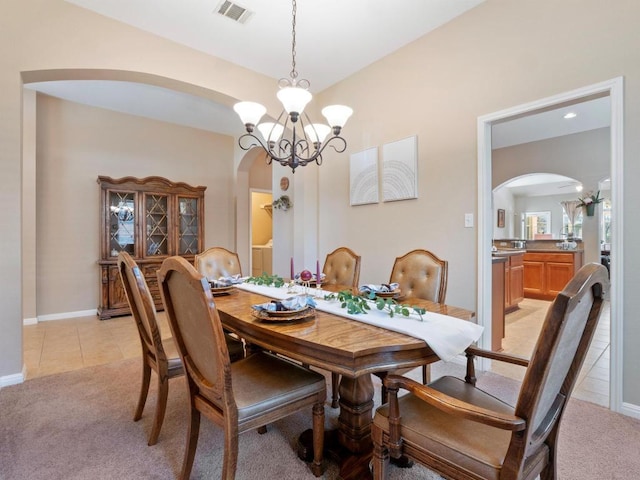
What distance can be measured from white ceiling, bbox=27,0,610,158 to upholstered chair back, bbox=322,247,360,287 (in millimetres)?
2012

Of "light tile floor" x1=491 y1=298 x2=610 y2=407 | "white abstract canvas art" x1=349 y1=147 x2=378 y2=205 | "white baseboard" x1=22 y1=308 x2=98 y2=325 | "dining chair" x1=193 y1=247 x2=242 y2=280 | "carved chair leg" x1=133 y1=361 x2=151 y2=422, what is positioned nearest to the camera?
"carved chair leg" x1=133 y1=361 x2=151 y2=422

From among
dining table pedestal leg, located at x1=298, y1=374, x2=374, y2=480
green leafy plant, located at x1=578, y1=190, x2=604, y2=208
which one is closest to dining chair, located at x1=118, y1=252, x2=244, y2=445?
dining table pedestal leg, located at x1=298, y1=374, x2=374, y2=480

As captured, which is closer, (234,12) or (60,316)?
(234,12)

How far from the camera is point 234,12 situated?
106 inches

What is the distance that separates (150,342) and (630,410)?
2.91m

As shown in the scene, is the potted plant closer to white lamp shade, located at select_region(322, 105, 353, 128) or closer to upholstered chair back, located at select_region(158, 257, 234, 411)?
white lamp shade, located at select_region(322, 105, 353, 128)

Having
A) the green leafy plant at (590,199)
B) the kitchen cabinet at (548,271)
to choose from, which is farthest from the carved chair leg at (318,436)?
the green leafy plant at (590,199)

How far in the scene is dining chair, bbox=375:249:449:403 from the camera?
6.91 feet

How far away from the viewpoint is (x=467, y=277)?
2.76 m

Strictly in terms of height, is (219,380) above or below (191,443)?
above

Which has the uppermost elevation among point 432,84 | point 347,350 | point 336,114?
point 432,84

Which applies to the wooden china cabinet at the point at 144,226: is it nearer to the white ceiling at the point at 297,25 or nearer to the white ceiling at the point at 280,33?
the white ceiling at the point at 280,33

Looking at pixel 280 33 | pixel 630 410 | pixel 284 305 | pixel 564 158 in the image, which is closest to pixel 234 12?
pixel 280 33

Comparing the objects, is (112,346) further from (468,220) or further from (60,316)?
Answer: (468,220)
